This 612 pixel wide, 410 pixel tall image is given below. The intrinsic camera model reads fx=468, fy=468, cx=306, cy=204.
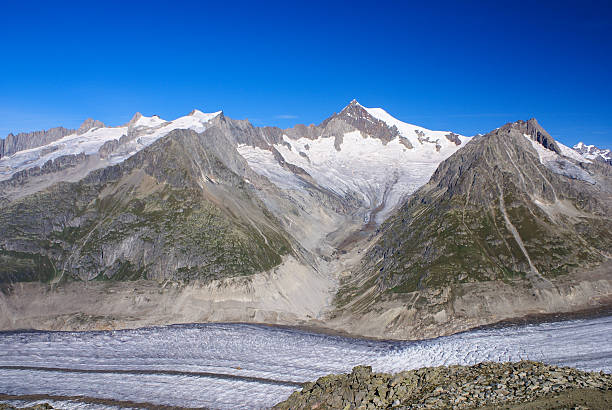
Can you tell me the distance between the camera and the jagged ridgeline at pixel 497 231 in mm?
114375

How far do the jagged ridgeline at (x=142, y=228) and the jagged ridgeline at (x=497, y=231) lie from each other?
39.2 metres

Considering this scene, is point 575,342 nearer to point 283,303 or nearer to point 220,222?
point 283,303

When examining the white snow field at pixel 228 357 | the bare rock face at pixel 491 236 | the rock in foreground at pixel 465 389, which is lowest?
the white snow field at pixel 228 357

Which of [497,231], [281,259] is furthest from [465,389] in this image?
[281,259]

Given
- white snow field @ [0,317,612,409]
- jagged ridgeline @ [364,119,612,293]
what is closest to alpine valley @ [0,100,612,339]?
jagged ridgeline @ [364,119,612,293]

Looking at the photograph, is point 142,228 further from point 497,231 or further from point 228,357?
point 497,231

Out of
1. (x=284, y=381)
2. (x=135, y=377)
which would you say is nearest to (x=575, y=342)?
(x=284, y=381)

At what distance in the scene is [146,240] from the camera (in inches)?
5221

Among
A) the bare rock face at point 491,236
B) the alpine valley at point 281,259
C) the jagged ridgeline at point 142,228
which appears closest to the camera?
the alpine valley at point 281,259

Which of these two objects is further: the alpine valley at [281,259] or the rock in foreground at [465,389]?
the alpine valley at [281,259]

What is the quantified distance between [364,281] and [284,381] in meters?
63.2

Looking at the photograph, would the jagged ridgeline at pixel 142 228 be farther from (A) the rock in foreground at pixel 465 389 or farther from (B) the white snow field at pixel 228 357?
(A) the rock in foreground at pixel 465 389

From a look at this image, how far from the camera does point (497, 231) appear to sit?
415ft

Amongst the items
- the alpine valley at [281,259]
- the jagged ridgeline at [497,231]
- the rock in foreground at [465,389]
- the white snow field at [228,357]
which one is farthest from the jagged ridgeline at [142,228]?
the rock in foreground at [465,389]
